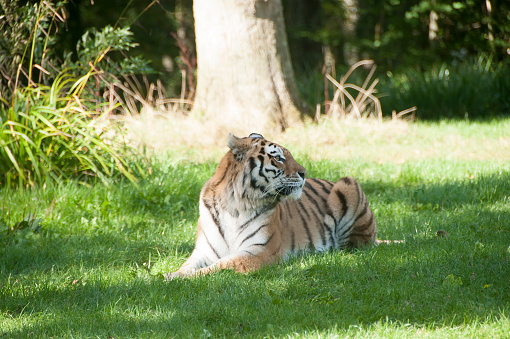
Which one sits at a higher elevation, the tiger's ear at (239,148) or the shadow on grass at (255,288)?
the tiger's ear at (239,148)

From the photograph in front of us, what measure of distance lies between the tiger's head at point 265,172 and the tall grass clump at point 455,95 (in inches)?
313

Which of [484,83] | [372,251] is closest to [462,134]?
[484,83]

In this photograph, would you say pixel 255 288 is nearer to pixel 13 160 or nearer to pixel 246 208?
pixel 246 208

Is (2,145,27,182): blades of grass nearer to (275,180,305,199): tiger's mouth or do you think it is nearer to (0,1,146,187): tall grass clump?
(0,1,146,187): tall grass clump

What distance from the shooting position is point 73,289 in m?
4.35

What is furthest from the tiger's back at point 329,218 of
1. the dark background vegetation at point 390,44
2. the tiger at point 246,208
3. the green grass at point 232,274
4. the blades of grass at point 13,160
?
the dark background vegetation at point 390,44

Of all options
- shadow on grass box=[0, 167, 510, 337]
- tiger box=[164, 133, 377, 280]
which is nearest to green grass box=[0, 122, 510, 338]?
shadow on grass box=[0, 167, 510, 337]

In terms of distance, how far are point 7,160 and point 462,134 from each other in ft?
25.5

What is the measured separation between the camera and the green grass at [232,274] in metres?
3.64

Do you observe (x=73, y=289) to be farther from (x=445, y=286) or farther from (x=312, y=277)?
(x=445, y=286)

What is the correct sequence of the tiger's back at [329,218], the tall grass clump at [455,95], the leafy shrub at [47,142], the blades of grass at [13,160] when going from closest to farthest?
the tiger's back at [329,218] → the blades of grass at [13,160] → the leafy shrub at [47,142] → the tall grass clump at [455,95]

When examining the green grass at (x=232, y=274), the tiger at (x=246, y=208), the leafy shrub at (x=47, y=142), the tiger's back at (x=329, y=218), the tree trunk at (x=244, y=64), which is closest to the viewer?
the green grass at (x=232, y=274)

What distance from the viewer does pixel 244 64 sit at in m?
9.74

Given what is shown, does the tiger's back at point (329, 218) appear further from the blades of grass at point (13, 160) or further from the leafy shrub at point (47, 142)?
the blades of grass at point (13, 160)
